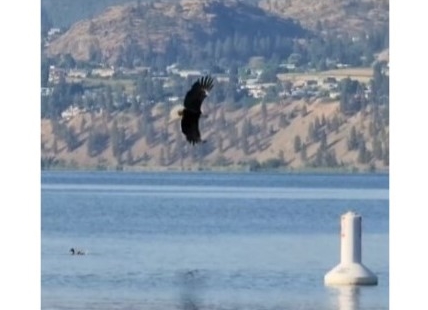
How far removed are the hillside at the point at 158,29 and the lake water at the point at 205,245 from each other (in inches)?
726

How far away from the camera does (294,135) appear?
68188 millimetres

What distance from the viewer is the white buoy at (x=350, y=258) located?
44.9ft

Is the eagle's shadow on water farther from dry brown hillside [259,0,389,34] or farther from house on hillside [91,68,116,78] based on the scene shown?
dry brown hillside [259,0,389,34]

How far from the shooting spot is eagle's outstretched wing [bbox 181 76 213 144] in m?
9.32

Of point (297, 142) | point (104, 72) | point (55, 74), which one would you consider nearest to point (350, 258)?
point (297, 142)

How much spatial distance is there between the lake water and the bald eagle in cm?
533

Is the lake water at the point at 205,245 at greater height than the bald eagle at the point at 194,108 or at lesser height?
lesser

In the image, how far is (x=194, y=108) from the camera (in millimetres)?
9320

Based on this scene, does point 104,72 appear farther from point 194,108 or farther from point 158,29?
point 194,108

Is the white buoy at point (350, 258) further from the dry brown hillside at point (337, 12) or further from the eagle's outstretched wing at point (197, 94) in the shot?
the dry brown hillside at point (337, 12)

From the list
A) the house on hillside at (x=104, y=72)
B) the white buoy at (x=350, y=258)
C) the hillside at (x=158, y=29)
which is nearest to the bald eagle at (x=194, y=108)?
the white buoy at (x=350, y=258)

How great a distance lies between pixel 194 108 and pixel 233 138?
59623 mm
